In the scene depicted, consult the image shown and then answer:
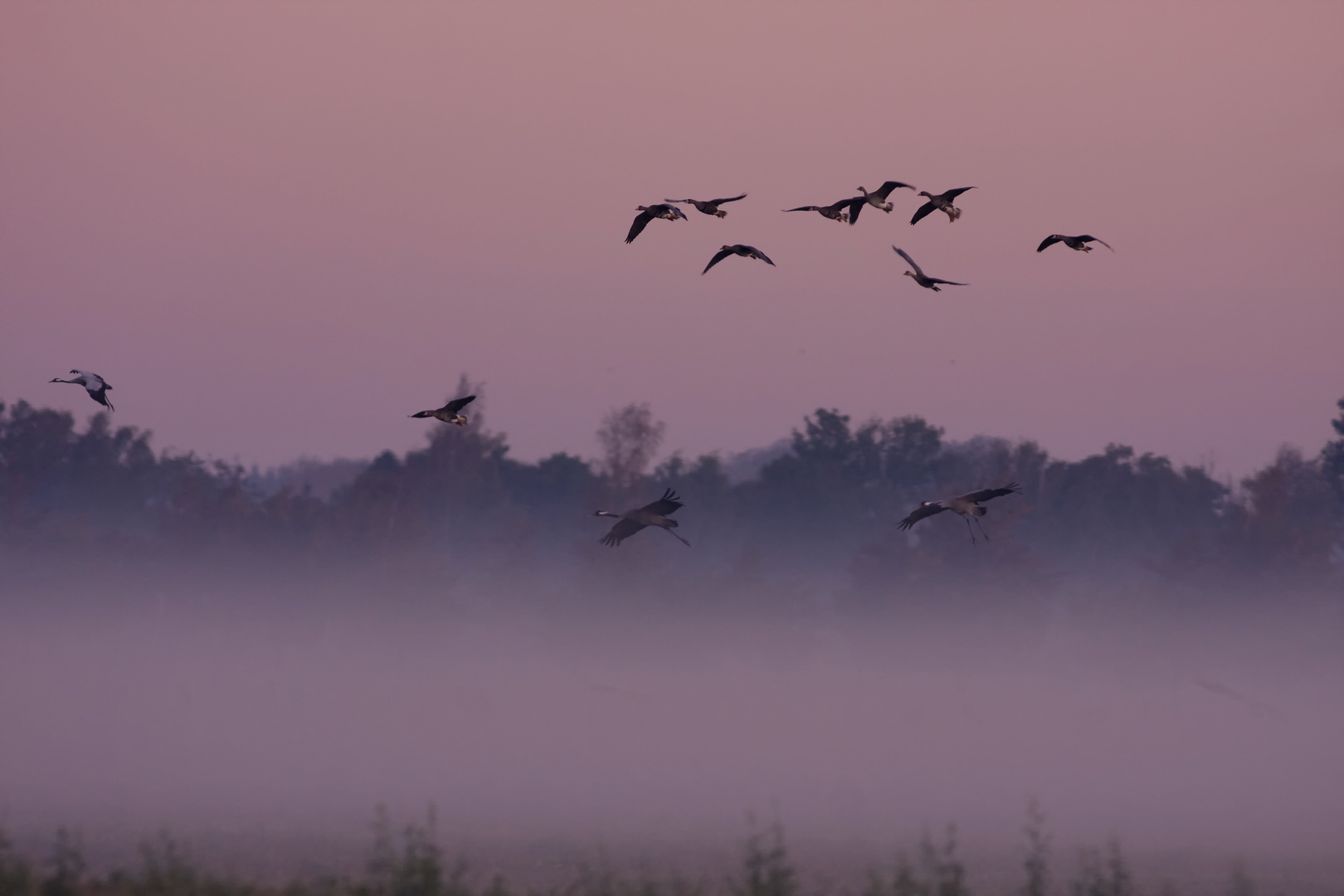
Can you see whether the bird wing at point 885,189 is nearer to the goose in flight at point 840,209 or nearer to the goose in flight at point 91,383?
the goose in flight at point 840,209

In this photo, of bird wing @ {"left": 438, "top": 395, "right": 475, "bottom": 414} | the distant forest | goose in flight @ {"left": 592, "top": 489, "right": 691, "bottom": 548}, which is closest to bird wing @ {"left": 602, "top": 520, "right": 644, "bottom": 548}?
goose in flight @ {"left": 592, "top": 489, "right": 691, "bottom": 548}

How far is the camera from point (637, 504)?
114 meters

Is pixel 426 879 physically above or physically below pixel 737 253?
below

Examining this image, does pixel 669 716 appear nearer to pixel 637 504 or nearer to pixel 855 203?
pixel 637 504

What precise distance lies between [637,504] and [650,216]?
8838cm

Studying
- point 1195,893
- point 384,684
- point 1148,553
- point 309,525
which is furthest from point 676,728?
point 1195,893

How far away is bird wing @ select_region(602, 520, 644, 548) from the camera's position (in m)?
27.7

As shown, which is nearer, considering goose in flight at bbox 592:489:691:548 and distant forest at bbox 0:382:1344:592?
goose in flight at bbox 592:489:691:548

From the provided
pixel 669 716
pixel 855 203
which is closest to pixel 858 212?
pixel 855 203

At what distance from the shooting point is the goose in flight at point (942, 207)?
2623cm

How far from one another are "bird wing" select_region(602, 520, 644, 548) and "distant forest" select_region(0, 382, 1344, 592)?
73.4m

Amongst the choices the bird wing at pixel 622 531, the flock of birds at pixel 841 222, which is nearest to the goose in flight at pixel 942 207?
the flock of birds at pixel 841 222

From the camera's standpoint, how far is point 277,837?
50.3 meters

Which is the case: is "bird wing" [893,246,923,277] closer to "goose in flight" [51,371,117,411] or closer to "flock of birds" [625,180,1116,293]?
"flock of birds" [625,180,1116,293]
